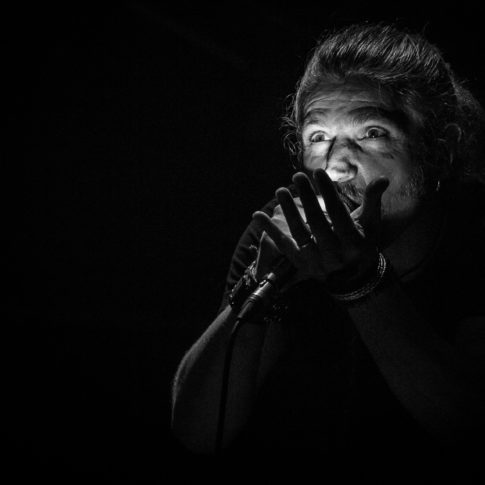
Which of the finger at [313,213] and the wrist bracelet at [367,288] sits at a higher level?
the finger at [313,213]

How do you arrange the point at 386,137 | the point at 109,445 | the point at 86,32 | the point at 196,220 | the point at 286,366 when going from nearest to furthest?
the point at 386,137, the point at 286,366, the point at 109,445, the point at 86,32, the point at 196,220

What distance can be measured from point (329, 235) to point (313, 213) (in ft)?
0.17

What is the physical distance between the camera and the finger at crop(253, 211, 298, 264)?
850mm

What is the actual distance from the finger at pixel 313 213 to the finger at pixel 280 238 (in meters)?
0.07

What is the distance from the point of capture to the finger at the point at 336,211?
2.56 ft

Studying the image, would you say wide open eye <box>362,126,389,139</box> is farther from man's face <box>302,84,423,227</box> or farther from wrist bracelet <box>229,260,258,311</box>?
wrist bracelet <box>229,260,258,311</box>

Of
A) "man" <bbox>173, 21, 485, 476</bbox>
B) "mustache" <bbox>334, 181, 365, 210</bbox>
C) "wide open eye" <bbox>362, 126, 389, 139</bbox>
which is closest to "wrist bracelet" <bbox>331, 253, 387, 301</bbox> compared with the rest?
"man" <bbox>173, 21, 485, 476</bbox>

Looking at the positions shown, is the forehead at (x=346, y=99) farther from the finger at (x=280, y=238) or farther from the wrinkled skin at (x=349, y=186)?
the finger at (x=280, y=238)

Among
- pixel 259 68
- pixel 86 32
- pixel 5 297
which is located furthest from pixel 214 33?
pixel 5 297

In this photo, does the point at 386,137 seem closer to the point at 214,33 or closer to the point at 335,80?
the point at 335,80

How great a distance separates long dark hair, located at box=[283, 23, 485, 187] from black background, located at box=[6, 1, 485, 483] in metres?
0.60

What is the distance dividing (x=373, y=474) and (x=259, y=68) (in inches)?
92.1

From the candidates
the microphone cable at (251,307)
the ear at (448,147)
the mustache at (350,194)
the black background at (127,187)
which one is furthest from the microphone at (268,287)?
the black background at (127,187)

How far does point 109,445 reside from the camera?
214 cm
